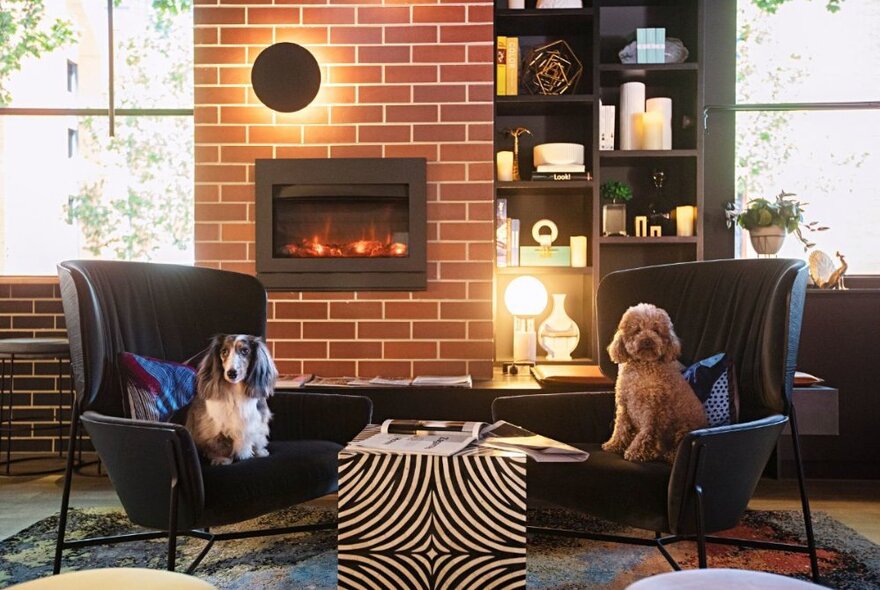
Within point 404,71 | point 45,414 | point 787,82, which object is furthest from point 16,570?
point 787,82

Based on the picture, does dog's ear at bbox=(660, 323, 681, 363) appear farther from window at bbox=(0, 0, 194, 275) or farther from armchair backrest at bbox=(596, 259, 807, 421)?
window at bbox=(0, 0, 194, 275)

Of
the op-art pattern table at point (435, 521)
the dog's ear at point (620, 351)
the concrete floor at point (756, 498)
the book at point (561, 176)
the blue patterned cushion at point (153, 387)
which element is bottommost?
the concrete floor at point (756, 498)

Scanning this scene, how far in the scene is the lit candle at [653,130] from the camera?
3.54 m

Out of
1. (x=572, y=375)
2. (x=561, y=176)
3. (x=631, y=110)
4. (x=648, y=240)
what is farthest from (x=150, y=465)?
(x=631, y=110)

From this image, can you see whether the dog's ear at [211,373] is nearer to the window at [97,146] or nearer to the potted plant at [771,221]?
the window at [97,146]

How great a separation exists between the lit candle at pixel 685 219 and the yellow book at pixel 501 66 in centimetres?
108

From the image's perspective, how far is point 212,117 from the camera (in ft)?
11.2

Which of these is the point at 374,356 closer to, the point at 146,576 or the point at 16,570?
the point at 16,570

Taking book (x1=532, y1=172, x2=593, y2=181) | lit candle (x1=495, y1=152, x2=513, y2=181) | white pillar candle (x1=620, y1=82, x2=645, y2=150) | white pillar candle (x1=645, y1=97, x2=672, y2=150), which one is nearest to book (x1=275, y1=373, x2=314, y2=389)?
lit candle (x1=495, y1=152, x2=513, y2=181)

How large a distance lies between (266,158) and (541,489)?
2.21m

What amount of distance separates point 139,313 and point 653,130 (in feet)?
8.49

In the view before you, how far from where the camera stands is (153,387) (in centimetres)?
199

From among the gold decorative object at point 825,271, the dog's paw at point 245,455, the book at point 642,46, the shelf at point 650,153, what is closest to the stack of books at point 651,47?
the book at point 642,46

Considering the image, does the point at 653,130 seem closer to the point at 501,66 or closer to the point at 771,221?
the point at 771,221
